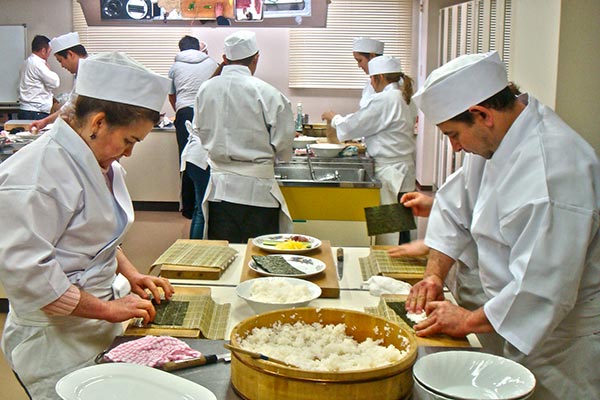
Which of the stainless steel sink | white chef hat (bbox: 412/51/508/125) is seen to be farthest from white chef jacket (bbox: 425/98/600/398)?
the stainless steel sink

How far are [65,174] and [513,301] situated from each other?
1041 millimetres

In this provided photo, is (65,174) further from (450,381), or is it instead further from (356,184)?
(356,184)

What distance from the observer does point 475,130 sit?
1680 millimetres

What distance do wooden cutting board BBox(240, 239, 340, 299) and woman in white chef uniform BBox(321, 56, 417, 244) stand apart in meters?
1.94

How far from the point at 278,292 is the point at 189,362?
0.44m

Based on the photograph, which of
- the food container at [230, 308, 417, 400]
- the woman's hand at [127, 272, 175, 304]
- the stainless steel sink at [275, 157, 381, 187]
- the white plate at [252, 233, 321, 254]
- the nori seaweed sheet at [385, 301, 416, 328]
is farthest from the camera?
the stainless steel sink at [275, 157, 381, 187]

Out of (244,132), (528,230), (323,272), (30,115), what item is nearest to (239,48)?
(244,132)

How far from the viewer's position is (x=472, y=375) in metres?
1.33

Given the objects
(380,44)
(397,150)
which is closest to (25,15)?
(380,44)

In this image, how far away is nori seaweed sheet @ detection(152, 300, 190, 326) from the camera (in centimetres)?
162

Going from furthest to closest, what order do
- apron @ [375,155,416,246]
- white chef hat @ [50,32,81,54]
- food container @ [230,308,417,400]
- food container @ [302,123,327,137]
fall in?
food container @ [302,123,327,137] → white chef hat @ [50,32,81,54] → apron @ [375,155,416,246] → food container @ [230,308,417,400]

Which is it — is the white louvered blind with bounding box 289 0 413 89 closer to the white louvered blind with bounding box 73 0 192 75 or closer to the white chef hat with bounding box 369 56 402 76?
the white louvered blind with bounding box 73 0 192 75

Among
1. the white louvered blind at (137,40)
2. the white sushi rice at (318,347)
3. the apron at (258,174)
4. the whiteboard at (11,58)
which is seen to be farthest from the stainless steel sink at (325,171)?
the whiteboard at (11,58)

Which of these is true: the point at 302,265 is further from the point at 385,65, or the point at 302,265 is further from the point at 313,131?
the point at 313,131
